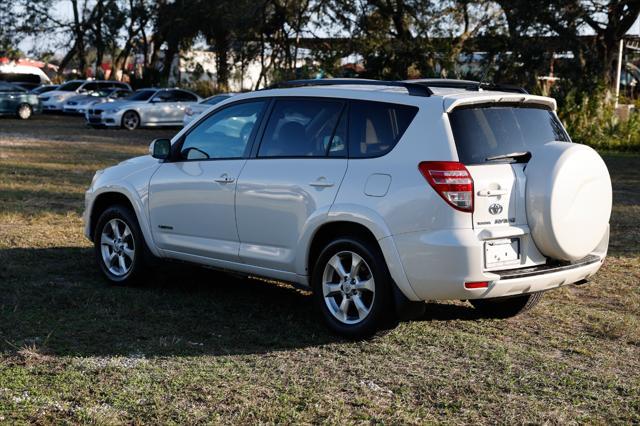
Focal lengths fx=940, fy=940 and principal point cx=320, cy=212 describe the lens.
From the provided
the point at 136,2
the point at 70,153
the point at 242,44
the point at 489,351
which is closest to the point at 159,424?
the point at 489,351

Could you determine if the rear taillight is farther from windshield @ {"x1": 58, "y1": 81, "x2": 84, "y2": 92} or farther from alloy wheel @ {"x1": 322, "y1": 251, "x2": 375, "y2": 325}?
windshield @ {"x1": 58, "y1": 81, "x2": 84, "y2": 92}

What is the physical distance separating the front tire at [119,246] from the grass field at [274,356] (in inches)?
5.7

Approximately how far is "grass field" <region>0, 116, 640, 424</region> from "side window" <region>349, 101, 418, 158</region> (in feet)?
4.26

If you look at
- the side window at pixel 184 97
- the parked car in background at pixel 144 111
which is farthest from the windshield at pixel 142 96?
the side window at pixel 184 97

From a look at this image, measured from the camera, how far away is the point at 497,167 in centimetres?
602

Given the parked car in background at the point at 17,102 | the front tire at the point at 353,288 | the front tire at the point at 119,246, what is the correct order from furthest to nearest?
the parked car in background at the point at 17,102, the front tire at the point at 119,246, the front tire at the point at 353,288

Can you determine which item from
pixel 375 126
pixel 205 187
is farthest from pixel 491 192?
pixel 205 187

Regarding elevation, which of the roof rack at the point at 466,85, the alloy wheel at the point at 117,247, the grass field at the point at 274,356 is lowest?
the grass field at the point at 274,356

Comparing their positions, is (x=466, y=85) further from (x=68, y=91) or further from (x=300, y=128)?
(x=68, y=91)

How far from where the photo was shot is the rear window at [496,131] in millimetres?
6016

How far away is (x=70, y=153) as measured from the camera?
68.7 feet

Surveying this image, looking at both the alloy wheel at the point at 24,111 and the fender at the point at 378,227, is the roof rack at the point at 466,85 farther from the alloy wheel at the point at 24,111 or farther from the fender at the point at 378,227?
the alloy wheel at the point at 24,111

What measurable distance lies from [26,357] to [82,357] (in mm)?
329

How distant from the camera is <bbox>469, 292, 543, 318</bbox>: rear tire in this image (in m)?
7.09
